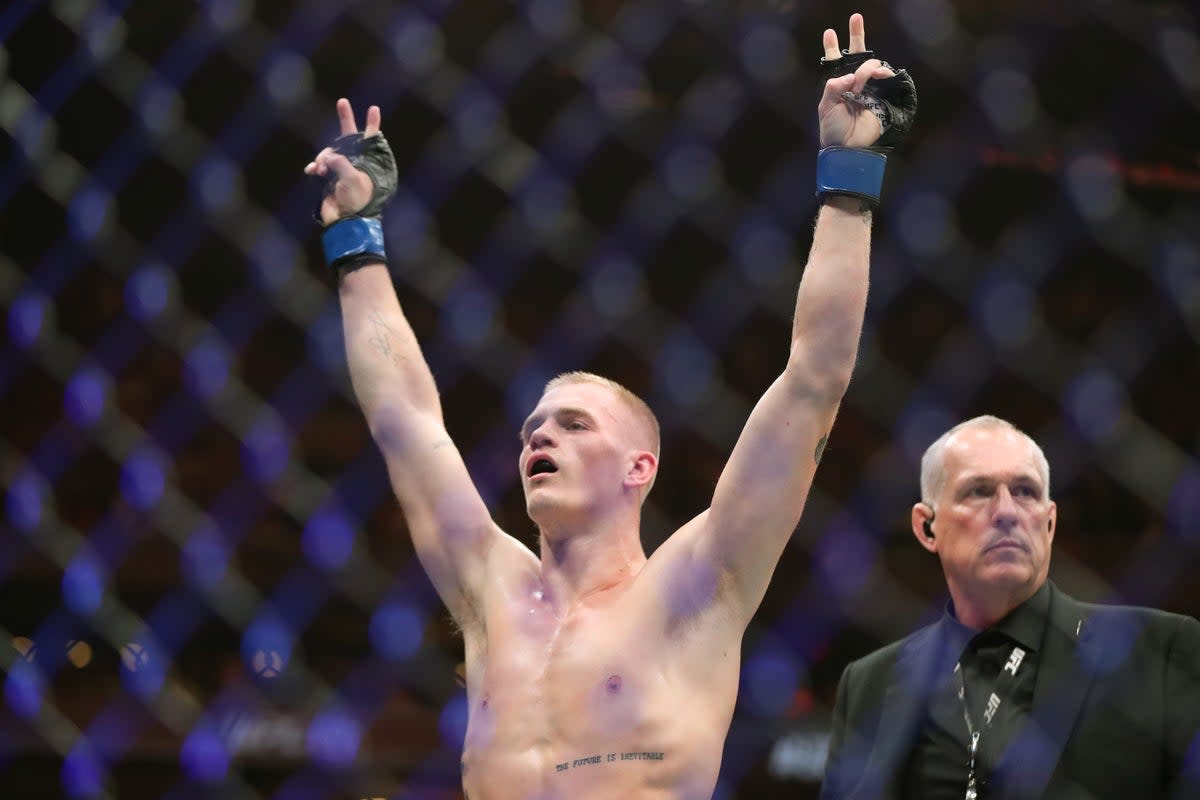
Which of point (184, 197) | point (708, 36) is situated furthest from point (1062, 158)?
point (184, 197)

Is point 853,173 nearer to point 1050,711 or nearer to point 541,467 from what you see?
point 541,467

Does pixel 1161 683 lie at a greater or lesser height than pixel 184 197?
lesser

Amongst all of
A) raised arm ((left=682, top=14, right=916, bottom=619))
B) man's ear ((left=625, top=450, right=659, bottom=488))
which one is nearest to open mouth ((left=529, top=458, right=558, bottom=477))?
man's ear ((left=625, top=450, right=659, bottom=488))

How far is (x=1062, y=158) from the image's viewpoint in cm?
300

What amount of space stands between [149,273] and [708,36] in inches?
67.9

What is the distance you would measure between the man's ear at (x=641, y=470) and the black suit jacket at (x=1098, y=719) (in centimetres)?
53

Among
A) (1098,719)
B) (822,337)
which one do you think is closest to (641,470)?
(822,337)

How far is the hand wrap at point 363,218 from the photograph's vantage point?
1.99 m

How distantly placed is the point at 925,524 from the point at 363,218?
107 centimetres

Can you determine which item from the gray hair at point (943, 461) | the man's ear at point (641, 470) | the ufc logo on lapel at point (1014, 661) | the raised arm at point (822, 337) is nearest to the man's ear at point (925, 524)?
the gray hair at point (943, 461)

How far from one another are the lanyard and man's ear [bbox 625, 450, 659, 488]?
56cm

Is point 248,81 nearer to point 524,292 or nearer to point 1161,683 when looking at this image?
point 524,292

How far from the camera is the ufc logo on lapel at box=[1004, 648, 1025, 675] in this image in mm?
1867

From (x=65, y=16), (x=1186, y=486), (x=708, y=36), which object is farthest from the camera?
(x=708, y=36)
